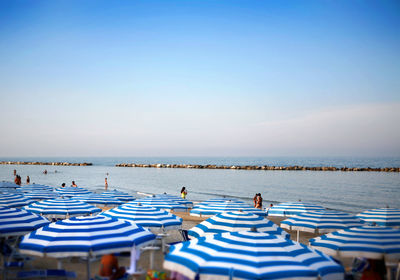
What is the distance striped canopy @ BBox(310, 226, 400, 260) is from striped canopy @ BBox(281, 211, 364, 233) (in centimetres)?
345

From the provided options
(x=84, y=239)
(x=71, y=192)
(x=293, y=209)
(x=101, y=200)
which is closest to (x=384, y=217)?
(x=293, y=209)

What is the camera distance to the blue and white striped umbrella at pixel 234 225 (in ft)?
30.1

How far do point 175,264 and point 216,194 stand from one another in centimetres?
4182

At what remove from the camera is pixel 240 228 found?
950cm

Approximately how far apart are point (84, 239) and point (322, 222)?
27.0ft

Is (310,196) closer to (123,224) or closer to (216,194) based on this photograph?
(216,194)

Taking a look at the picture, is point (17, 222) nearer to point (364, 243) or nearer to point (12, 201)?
point (12, 201)

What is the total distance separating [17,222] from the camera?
27.8 feet

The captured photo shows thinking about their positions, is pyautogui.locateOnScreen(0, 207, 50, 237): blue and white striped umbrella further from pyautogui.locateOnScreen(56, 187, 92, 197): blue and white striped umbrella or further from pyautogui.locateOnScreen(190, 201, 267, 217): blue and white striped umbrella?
pyautogui.locateOnScreen(56, 187, 92, 197): blue and white striped umbrella

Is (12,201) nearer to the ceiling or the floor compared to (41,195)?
nearer to the ceiling

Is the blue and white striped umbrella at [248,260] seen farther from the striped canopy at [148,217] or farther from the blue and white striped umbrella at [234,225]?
the striped canopy at [148,217]

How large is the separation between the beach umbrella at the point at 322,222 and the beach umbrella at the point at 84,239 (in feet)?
20.2

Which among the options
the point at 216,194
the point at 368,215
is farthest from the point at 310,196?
the point at 368,215

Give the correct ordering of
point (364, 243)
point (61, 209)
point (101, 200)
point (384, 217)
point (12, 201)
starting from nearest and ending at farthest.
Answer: point (364, 243) → point (61, 209) → point (384, 217) → point (12, 201) → point (101, 200)
